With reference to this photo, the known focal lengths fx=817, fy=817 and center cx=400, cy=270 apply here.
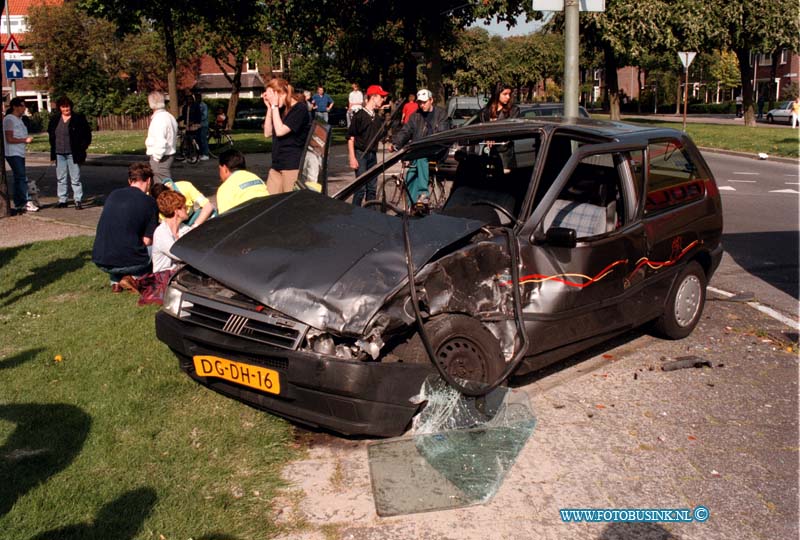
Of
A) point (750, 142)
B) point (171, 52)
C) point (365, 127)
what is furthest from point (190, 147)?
point (750, 142)

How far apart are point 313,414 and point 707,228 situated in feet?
12.9

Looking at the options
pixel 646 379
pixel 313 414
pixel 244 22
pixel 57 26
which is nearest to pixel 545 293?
pixel 646 379

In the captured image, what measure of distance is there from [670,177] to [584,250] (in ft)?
4.79

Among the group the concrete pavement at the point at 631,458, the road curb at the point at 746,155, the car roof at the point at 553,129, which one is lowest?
the concrete pavement at the point at 631,458

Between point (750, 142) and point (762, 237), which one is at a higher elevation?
point (750, 142)

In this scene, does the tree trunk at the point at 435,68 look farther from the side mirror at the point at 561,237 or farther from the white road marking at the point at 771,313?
the side mirror at the point at 561,237

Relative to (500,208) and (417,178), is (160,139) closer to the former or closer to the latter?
(417,178)

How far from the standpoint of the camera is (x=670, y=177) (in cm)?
644

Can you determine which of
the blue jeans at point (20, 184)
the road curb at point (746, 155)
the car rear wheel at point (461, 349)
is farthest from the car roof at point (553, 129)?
the road curb at point (746, 155)

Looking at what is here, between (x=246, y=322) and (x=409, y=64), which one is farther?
(x=409, y=64)

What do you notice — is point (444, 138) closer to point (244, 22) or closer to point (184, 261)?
point (184, 261)

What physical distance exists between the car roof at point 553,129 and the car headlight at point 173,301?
7.89ft

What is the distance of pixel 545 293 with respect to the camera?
5.21 metres

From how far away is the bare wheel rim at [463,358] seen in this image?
4.70m
